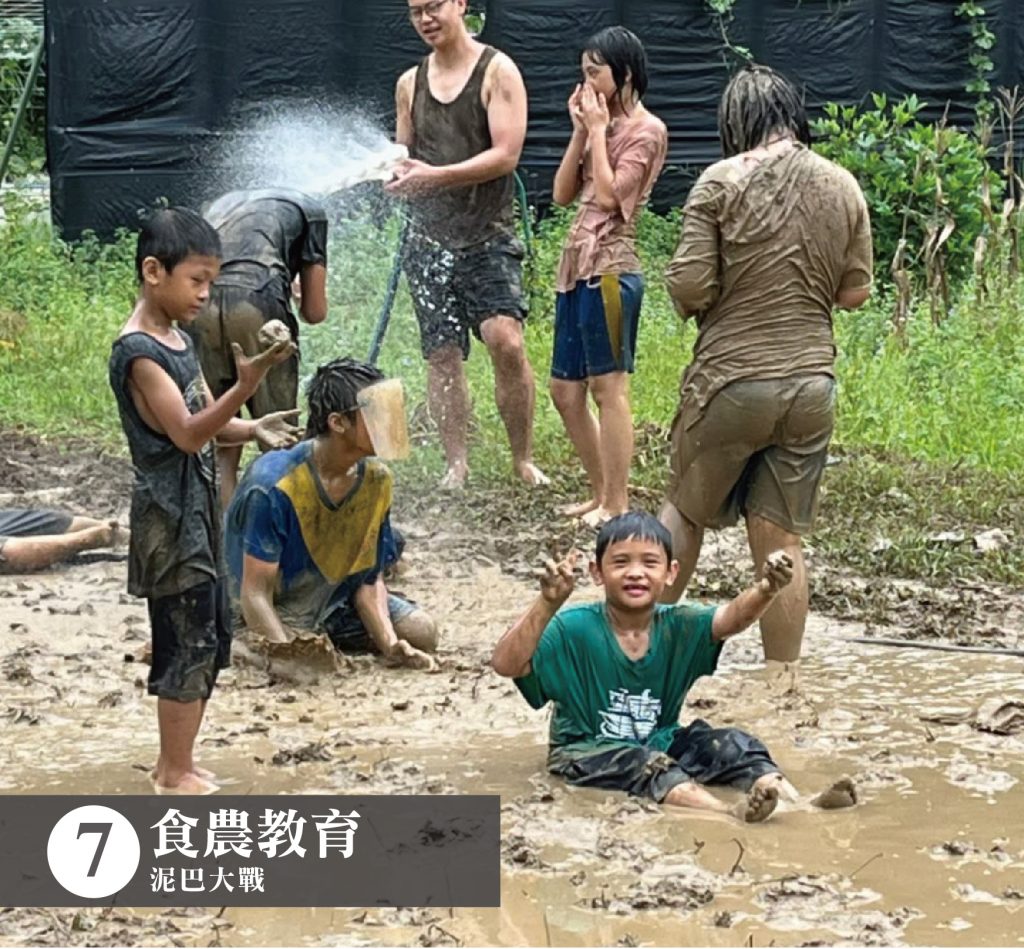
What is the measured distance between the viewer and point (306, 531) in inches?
226

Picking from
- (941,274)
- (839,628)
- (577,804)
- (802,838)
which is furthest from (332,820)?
(941,274)

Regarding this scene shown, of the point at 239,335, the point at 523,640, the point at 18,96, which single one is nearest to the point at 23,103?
the point at 18,96

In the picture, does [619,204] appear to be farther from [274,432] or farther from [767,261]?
[274,432]

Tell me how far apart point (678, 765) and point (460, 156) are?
394cm

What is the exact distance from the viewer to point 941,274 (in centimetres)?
1185

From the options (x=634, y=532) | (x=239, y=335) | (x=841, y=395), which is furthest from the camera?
(x=841, y=395)

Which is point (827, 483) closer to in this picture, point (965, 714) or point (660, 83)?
point (965, 714)

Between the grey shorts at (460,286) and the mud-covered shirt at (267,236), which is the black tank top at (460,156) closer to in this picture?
the grey shorts at (460,286)

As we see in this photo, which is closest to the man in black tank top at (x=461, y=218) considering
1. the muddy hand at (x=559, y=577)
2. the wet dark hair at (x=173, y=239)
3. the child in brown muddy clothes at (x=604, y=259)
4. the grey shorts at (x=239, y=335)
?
the child in brown muddy clothes at (x=604, y=259)

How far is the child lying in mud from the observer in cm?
468

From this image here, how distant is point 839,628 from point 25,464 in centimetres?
426

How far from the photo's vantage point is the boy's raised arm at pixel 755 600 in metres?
4.36

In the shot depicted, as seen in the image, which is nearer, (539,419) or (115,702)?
(115,702)

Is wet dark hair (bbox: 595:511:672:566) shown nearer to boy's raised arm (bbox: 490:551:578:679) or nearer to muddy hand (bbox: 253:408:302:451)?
boy's raised arm (bbox: 490:551:578:679)
